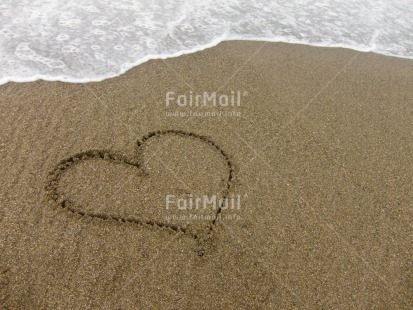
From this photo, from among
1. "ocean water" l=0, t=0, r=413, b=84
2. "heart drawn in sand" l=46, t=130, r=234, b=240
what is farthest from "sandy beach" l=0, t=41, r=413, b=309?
"ocean water" l=0, t=0, r=413, b=84

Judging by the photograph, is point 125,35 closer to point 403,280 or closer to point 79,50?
point 79,50

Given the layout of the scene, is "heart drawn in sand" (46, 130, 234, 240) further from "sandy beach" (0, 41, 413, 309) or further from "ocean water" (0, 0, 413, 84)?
"ocean water" (0, 0, 413, 84)

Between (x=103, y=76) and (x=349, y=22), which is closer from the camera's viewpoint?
(x=103, y=76)

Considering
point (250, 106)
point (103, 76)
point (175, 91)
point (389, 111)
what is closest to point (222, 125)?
point (250, 106)

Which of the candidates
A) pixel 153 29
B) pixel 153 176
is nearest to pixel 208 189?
pixel 153 176

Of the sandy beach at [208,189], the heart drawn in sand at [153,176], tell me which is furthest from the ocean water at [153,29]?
the heart drawn in sand at [153,176]

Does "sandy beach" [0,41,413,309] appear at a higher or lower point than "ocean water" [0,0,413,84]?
lower

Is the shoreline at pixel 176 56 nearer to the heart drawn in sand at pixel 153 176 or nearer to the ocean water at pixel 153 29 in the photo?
the ocean water at pixel 153 29
